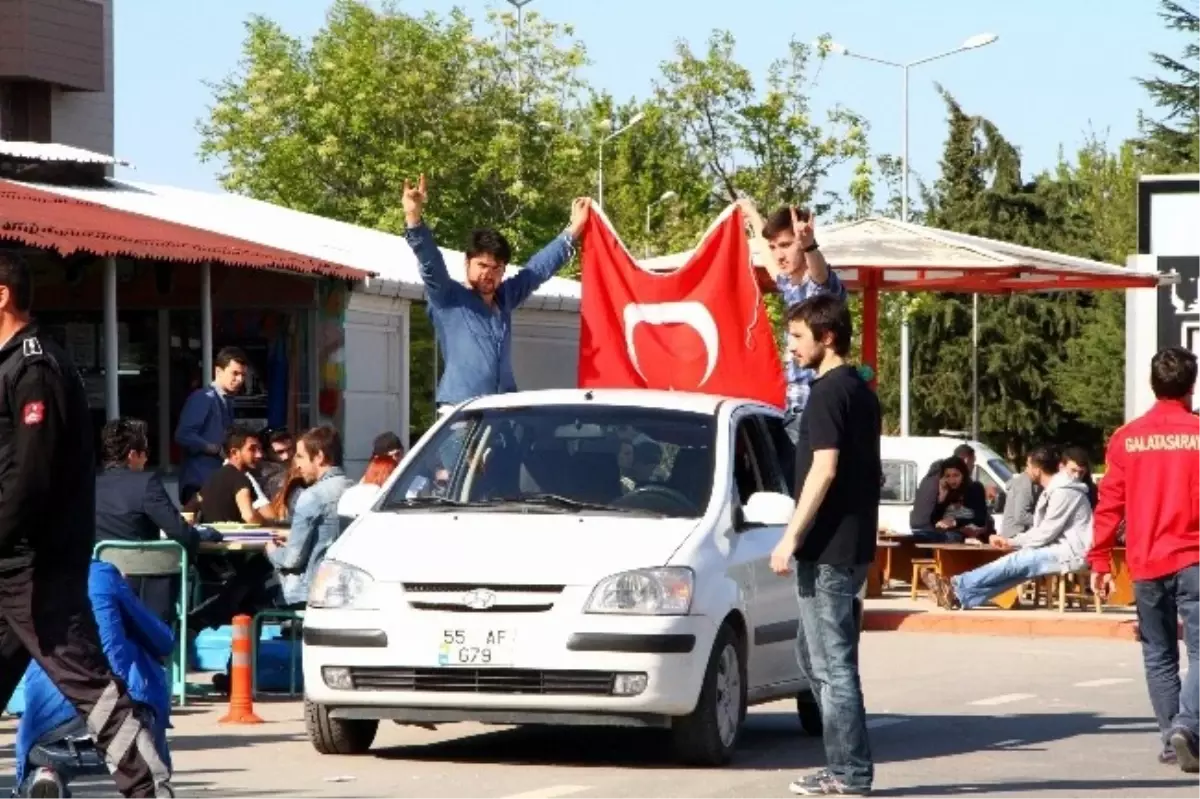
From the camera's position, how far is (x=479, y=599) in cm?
1177

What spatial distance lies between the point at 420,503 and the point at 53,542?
3.67 meters

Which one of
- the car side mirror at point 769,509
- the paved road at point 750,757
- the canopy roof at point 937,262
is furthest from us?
the canopy roof at point 937,262

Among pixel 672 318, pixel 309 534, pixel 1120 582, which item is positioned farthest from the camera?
pixel 1120 582

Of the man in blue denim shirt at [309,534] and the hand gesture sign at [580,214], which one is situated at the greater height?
the hand gesture sign at [580,214]

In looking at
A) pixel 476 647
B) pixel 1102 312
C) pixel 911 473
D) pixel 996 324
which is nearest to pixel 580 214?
pixel 476 647

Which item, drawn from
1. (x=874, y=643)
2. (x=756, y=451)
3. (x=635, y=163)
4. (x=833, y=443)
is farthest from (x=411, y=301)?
(x=635, y=163)

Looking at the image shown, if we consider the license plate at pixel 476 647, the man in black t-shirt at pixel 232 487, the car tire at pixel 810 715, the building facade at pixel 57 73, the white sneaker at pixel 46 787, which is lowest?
the car tire at pixel 810 715

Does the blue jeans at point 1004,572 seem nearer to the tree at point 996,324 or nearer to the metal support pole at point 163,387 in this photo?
the metal support pole at point 163,387

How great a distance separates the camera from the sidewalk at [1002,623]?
23.2 m

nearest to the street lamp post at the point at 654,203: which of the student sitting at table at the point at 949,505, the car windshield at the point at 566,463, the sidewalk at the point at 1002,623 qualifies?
the student sitting at table at the point at 949,505

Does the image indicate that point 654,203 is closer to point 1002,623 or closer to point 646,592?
point 1002,623

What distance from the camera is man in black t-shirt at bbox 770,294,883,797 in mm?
11031

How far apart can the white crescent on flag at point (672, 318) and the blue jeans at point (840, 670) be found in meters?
6.32

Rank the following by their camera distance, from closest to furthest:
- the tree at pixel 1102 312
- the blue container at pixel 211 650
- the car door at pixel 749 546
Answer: the car door at pixel 749 546 < the blue container at pixel 211 650 < the tree at pixel 1102 312
